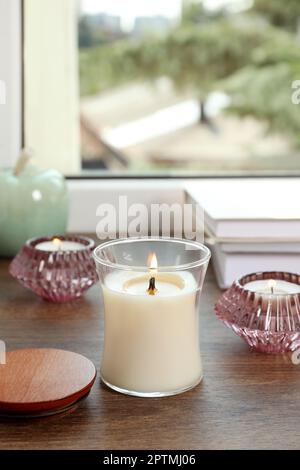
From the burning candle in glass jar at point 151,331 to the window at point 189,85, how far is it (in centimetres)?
385

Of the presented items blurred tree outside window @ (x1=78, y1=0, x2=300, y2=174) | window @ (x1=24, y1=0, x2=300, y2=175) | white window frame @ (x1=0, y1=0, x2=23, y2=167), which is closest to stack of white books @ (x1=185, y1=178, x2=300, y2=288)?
white window frame @ (x1=0, y1=0, x2=23, y2=167)

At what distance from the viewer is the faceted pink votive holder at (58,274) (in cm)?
71

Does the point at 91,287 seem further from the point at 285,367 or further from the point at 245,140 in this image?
the point at 245,140

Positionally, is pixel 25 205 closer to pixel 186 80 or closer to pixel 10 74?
pixel 10 74

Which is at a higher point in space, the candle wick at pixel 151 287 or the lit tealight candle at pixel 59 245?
the candle wick at pixel 151 287

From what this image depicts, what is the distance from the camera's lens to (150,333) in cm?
51

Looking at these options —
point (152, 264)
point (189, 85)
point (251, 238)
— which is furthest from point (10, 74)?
point (189, 85)

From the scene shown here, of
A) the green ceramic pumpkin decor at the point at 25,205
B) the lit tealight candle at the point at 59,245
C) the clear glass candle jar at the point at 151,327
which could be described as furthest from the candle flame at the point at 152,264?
the green ceramic pumpkin decor at the point at 25,205

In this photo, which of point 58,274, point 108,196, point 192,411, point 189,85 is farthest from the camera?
point 189,85

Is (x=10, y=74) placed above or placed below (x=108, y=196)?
above

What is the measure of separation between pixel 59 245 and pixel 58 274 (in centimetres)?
6

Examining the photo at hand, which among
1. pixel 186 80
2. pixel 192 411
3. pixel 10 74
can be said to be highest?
pixel 186 80

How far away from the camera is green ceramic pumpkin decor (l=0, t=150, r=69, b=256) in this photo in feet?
2.88

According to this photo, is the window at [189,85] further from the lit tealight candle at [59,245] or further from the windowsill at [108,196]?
the lit tealight candle at [59,245]
